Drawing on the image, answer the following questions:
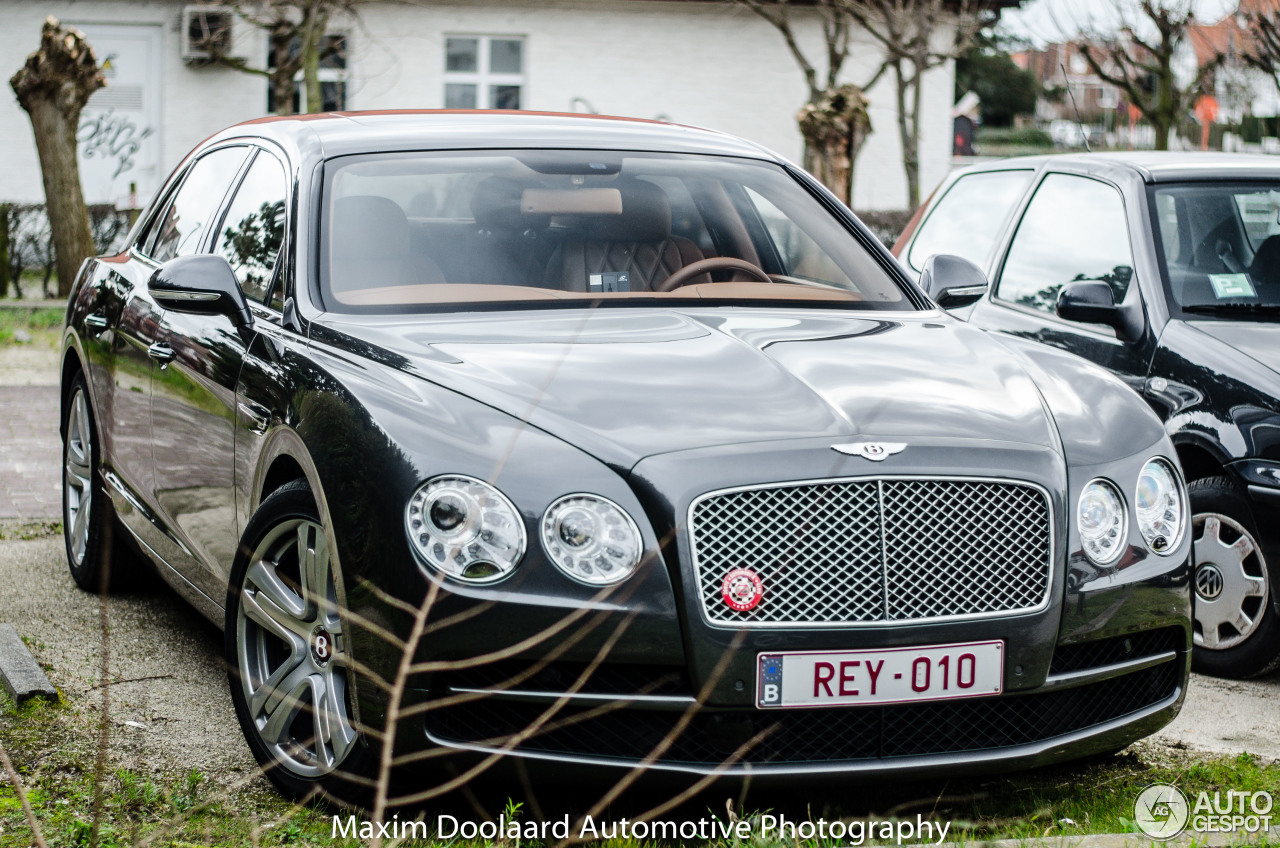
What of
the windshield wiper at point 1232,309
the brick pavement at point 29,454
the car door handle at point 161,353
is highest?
the windshield wiper at point 1232,309

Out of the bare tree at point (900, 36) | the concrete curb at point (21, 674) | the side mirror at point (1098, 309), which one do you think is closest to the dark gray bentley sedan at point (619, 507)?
the concrete curb at point (21, 674)

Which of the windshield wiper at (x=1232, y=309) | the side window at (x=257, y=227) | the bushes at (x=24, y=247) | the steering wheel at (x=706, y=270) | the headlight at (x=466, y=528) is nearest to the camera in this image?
the headlight at (x=466, y=528)

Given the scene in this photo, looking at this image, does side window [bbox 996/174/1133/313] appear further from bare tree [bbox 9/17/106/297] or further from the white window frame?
the white window frame

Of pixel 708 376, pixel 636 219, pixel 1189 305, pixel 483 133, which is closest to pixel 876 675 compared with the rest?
pixel 708 376

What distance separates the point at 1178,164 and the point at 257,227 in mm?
3509

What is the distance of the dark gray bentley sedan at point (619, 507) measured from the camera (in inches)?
123

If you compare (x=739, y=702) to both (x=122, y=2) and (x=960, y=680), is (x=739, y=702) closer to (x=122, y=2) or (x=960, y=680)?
(x=960, y=680)

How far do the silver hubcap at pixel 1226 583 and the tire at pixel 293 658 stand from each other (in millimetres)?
3073

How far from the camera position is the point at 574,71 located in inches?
959

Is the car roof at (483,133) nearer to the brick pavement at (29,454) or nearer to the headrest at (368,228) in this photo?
the headrest at (368,228)

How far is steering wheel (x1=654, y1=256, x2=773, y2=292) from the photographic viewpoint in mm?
4621

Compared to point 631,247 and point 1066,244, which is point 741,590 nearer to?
point 631,247

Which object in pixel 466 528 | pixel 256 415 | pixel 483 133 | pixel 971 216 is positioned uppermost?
pixel 483 133

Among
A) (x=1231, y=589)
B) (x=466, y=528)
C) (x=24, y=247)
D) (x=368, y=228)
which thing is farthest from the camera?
(x=24, y=247)
